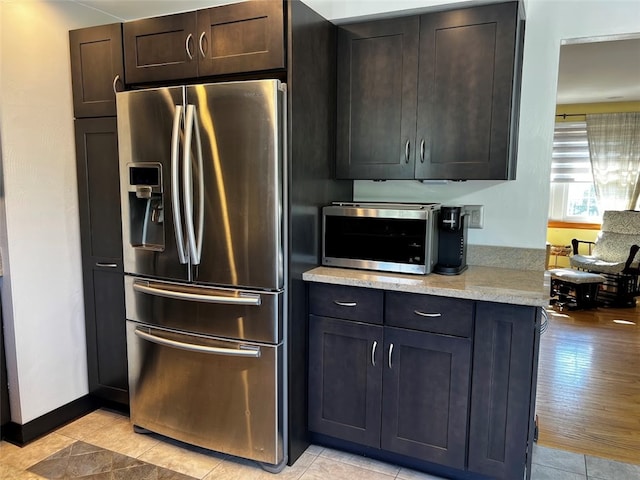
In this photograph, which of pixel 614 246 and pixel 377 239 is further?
pixel 614 246

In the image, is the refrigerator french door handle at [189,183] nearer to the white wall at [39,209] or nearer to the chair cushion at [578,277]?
the white wall at [39,209]

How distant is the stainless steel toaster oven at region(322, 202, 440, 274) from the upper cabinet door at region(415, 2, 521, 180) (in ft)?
0.91

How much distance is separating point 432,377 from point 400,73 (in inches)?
56.6

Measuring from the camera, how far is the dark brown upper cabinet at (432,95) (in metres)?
2.06

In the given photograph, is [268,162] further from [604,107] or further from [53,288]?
[604,107]

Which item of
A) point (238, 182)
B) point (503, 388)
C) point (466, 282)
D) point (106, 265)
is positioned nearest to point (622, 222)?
point (466, 282)

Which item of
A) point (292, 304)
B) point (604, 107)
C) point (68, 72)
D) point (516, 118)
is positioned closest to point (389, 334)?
point (292, 304)

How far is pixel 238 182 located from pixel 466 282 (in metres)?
1.09

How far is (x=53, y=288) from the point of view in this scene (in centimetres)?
240

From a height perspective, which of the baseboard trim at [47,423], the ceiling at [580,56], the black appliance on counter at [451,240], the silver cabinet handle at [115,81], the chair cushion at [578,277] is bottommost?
the baseboard trim at [47,423]

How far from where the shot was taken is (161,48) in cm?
216

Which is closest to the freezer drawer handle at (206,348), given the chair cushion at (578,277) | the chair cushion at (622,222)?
the chair cushion at (578,277)

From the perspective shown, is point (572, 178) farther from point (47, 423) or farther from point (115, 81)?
point (47, 423)

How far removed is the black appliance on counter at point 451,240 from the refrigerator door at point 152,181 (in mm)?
1198
